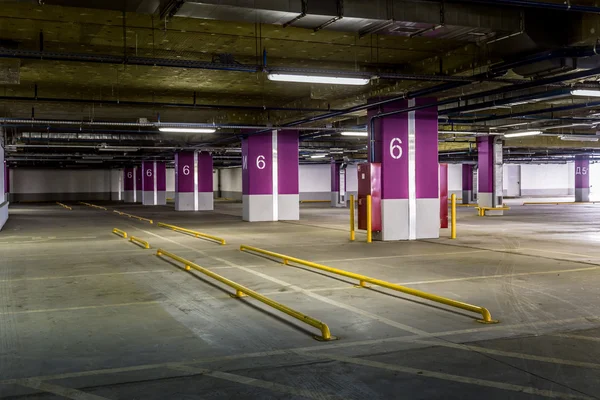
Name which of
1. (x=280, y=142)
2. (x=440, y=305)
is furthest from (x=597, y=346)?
(x=280, y=142)

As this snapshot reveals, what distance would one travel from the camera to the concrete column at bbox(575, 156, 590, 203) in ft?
156

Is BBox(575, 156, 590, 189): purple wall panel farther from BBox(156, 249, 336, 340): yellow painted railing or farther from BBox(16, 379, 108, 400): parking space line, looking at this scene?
BBox(16, 379, 108, 400): parking space line

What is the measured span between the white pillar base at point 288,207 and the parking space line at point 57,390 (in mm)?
21931

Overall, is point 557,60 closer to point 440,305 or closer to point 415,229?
point 440,305

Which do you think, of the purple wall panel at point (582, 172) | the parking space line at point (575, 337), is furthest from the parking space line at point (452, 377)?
the purple wall panel at point (582, 172)

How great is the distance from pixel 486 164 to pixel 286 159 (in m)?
11.4

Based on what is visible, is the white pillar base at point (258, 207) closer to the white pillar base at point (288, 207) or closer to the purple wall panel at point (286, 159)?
the white pillar base at point (288, 207)

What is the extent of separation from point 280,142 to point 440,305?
19158 millimetres

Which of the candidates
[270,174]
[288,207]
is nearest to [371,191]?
[270,174]

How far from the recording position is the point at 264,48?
13.2 meters

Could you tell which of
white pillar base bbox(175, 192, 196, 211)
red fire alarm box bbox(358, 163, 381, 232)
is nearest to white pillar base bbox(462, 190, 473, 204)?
white pillar base bbox(175, 192, 196, 211)

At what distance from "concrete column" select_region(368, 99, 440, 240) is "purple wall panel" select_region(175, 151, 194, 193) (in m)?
23.0

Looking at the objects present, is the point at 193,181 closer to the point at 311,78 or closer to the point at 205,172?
the point at 205,172

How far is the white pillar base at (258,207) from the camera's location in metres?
26.3
